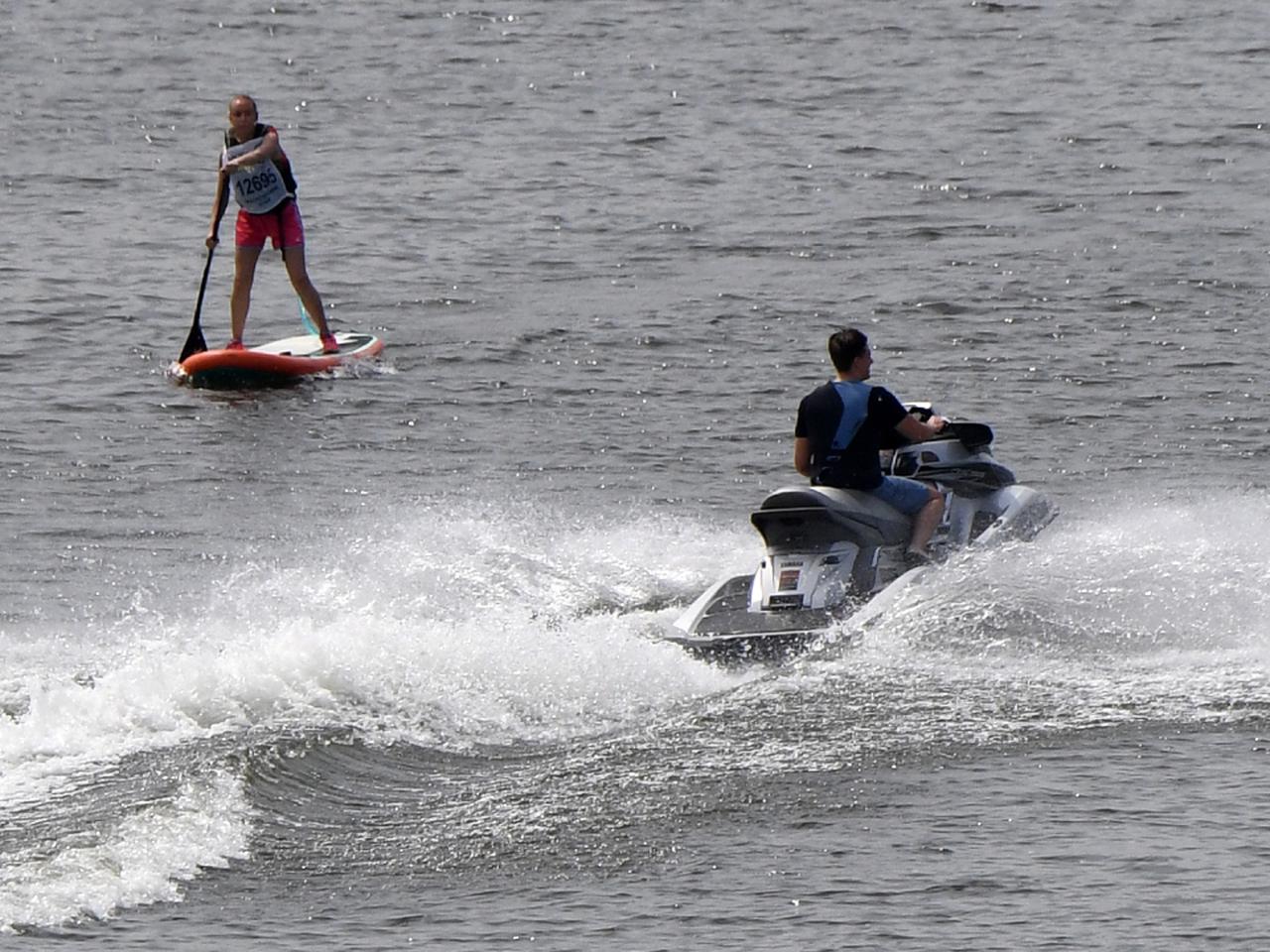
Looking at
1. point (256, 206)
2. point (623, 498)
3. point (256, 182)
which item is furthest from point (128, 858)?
point (256, 206)

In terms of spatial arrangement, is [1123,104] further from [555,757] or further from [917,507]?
[555,757]

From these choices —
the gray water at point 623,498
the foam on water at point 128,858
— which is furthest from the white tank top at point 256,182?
the foam on water at point 128,858

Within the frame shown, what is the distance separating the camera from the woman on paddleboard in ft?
57.0

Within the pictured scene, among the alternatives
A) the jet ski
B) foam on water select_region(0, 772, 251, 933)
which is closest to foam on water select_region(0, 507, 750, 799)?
the jet ski

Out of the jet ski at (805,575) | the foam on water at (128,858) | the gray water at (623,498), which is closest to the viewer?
the foam on water at (128,858)

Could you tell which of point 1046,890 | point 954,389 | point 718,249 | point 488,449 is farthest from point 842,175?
point 1046,890

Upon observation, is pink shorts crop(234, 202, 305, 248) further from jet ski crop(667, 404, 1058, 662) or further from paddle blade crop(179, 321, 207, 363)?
jet ski crop(667, 404, 1058, 662)

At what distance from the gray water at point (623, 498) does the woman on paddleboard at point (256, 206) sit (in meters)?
0.68

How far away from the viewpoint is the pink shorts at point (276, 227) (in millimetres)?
17719

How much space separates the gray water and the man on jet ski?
784 millimetres

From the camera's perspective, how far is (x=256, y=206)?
58.1ft

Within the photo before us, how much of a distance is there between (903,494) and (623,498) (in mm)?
3283

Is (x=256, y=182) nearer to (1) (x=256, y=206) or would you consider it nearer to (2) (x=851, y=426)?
(1) (x=256, y=206)

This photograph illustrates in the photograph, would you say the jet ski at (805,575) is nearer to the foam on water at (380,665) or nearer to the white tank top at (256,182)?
the foam on water at (380,665)
